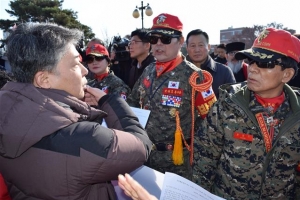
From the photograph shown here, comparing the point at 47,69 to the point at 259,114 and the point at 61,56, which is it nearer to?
the point at 61,56

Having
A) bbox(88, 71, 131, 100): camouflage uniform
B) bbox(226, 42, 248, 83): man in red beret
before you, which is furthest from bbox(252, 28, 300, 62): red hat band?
bbox(226, 42, 248, 83): man in red beret

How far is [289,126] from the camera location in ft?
6.03

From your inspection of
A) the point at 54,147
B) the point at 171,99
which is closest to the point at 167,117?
the point at 171,99

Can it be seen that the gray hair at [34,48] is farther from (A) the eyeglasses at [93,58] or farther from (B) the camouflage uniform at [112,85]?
(A) the eyeglasses at [93,58]

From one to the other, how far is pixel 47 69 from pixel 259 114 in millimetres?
1427

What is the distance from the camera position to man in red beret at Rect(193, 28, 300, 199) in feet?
6.17

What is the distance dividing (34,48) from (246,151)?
1499 mm

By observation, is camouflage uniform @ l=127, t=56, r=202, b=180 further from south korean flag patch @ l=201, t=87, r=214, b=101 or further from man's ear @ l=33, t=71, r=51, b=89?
man's ear @ l=33, t=71, r=51, b=89

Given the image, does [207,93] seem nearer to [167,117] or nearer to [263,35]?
[167,117]

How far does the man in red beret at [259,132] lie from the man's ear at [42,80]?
1.20m

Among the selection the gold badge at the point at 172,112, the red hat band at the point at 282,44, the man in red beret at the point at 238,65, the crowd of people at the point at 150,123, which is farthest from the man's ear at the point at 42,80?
the man in red beret at the point at 238,65

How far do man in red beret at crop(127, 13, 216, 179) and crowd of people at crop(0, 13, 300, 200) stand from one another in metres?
0.01

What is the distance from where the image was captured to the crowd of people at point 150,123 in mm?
1231

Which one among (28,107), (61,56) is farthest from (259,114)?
(28,107)
